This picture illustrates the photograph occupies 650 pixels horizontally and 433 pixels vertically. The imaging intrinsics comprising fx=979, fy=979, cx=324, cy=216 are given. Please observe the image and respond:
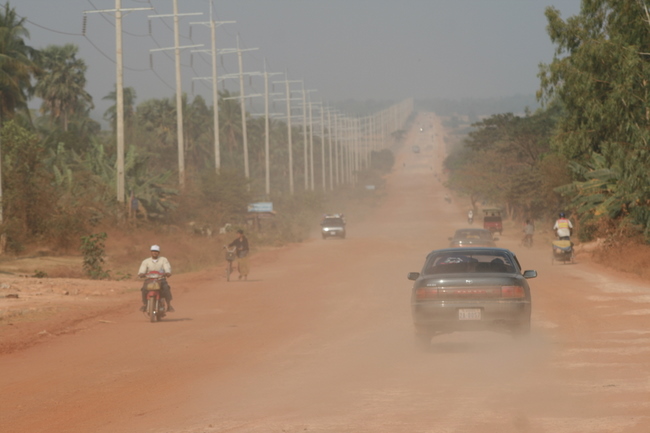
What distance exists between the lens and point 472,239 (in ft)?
125

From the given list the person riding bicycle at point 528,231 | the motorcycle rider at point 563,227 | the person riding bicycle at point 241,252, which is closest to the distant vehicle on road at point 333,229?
the person riding bicycle at point 528,231

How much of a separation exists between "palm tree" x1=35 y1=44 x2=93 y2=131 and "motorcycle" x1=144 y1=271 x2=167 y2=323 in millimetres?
83640

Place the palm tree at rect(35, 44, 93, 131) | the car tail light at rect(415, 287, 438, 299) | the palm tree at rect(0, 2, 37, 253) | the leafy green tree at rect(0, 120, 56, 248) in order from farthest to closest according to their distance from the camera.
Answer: the palm tree at rect(35, 44, 93, 131)
the palm tree at rect(0, 2, 37, 253)
the leafy green tree at rect(0, 120, 56, 248)
the car tail light at rect(415, 287, 438, 299)

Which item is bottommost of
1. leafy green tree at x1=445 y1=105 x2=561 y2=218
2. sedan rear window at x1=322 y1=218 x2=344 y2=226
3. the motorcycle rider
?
the motorcycle rider

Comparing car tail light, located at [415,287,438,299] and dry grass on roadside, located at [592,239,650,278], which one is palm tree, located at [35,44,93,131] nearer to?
dry grass on roadside, located at [592,239,650,278]

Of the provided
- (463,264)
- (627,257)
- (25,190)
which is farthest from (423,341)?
(25,190)

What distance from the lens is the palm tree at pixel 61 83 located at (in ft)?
336

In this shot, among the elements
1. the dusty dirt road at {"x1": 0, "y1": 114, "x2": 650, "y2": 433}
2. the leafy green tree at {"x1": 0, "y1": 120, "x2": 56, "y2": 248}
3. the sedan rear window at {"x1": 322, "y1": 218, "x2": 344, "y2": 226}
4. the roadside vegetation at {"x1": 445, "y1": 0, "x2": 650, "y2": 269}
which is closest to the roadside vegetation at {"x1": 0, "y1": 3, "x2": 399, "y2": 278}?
the leafy green tree at {"x1": 0, "y1": 120, "x2": 56, "y2": 248}

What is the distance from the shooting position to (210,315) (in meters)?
22.4

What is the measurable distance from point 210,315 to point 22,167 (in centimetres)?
2260

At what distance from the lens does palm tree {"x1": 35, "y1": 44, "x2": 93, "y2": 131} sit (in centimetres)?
10250

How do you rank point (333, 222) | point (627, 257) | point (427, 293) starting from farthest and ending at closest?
point (333, 222) < point (627, 257) < point (427, 293)

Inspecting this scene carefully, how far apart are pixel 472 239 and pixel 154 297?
19.7 m

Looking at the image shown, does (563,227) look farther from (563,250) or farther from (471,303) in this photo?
(471,303)
